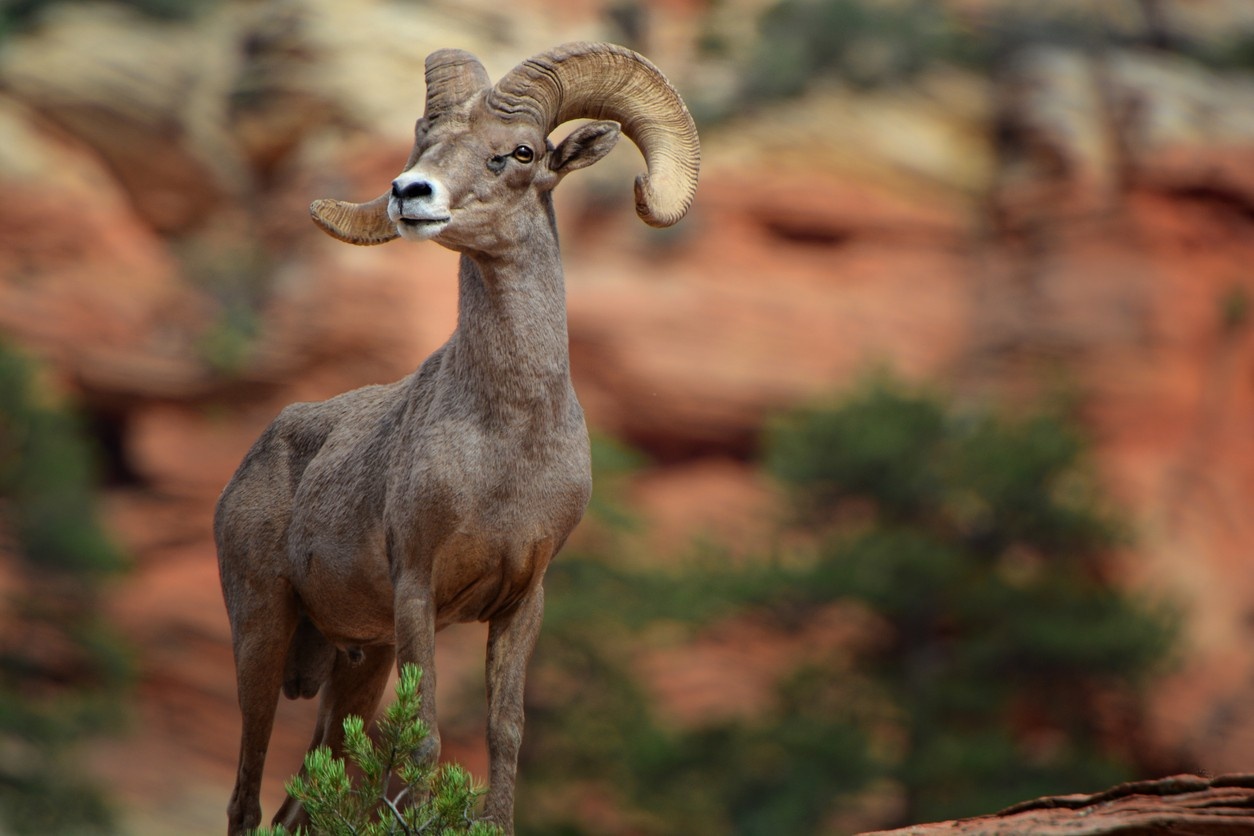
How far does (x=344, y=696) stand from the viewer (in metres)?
6.77

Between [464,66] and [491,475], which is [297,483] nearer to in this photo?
[491,475]

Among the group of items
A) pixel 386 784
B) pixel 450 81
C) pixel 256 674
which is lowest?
pixel 386 784

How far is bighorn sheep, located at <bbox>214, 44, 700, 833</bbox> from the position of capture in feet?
18.5

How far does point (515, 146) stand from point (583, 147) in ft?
1.16

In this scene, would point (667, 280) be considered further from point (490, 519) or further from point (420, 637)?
point (420, 637)

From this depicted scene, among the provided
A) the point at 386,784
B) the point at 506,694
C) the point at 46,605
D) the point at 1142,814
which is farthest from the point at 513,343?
the point at 46,605

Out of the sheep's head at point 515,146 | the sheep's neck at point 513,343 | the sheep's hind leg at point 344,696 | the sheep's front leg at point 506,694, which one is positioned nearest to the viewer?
the sheep's head at point 515,146

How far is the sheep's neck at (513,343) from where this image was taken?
5.79 m

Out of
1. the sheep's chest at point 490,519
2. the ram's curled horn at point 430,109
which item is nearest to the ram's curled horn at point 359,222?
the ram's curled horn at point 430,109

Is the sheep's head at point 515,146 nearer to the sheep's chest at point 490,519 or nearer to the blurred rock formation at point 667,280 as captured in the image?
the sheep's chest at point 490,519

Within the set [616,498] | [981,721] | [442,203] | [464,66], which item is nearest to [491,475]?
[442,203]

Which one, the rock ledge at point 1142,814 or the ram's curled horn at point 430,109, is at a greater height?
the ram's curled horn at point 430,109

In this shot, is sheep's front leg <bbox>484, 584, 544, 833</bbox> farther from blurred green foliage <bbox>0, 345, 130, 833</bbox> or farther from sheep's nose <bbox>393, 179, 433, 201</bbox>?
blurred green foliage <bbox>0, 345, 130, 833</bbox>

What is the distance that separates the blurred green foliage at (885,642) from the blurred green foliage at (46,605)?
23.1 feet
